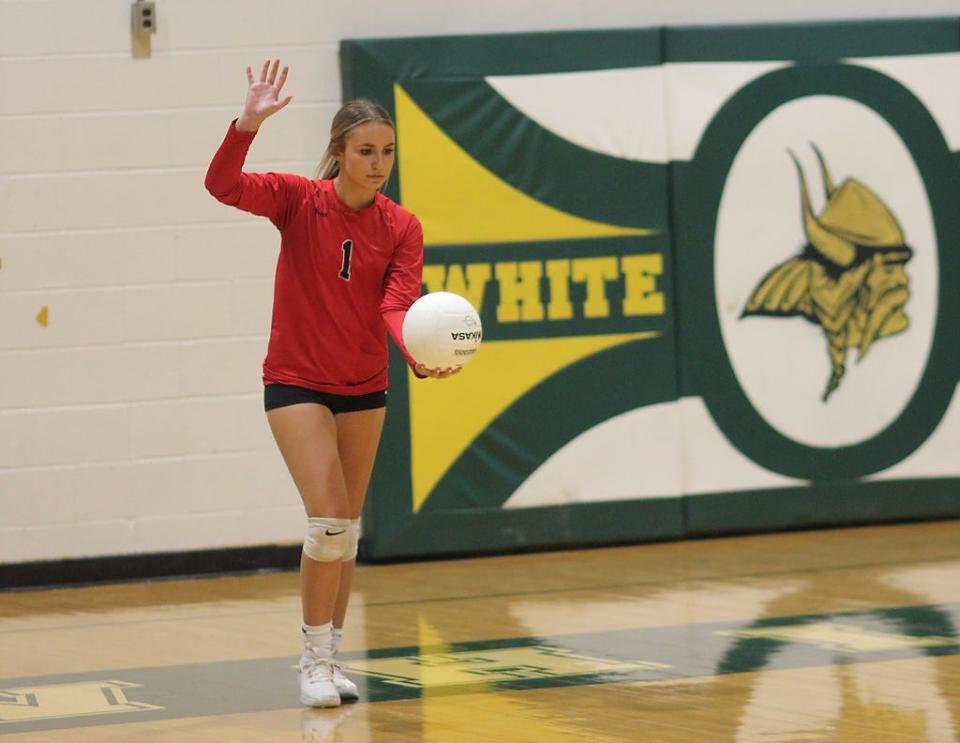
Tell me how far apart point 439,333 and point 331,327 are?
1.64ft

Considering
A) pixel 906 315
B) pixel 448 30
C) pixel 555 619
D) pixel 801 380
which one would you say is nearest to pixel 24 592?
pixel 555 619

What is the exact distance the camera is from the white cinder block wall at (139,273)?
29.2 ft

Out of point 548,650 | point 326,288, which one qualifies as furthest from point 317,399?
point 548,650

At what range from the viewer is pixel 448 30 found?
950 centimetres

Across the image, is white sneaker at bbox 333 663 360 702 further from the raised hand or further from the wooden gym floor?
the raised hand

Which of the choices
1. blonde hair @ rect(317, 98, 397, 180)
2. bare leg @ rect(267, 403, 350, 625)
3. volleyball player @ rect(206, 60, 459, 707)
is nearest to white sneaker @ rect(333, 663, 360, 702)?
volleyball player @ rect(206, 60, 459, 707)

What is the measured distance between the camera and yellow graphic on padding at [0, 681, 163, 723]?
5.84 meters

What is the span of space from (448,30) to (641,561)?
303 cm

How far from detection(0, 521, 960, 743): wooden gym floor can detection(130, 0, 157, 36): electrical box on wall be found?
284 centimetres

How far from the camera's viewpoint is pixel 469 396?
941 cm

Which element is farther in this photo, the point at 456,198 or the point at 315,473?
the point at 456,198

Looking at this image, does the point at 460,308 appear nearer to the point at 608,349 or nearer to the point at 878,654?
the point at 878,654

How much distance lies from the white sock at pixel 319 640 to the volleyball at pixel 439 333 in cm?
99

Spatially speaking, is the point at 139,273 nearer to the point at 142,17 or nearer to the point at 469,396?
the point at 142,17
